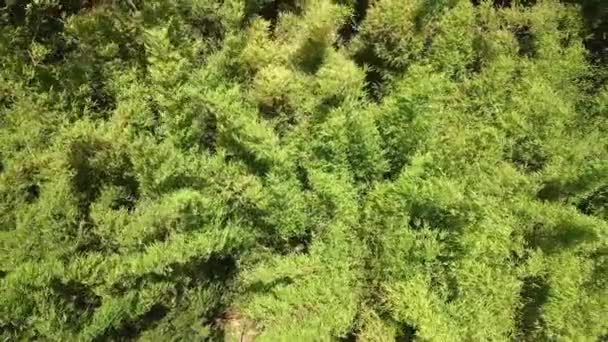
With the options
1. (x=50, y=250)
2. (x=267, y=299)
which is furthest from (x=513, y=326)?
(x=50, y=250)

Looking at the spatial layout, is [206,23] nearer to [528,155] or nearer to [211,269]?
[211,269]

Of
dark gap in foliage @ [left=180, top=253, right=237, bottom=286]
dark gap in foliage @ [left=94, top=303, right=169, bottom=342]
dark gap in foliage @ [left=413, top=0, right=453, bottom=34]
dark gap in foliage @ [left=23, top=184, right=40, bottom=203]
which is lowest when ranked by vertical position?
dark gap in foliage @ [left=94, top=303, right=169, bottom=342]

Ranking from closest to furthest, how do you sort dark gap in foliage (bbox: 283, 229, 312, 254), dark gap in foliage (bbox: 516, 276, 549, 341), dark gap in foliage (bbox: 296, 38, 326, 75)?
1. dark gap in foliage (bbox: 296, 38, 326, 75)
2. dark gap in foliage (bbox: 283, 229, 312, 254)
3. dark gap in foliage (bbox: 516, 276, 549, 341)

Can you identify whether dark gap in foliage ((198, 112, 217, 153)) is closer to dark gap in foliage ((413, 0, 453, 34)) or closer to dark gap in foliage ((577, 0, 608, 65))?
dark gap in foliage ((413, 0, 453, 34))

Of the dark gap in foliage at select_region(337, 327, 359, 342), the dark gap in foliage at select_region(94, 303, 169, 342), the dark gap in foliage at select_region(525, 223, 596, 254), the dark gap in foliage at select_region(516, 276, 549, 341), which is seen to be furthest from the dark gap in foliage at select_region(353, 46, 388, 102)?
the dark gap in foliage at select_region(94, 303, 169, 342)

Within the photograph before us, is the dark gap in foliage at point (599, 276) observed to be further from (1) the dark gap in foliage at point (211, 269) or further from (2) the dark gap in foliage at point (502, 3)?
(1) the dark gap in foliage at point (211, 269)

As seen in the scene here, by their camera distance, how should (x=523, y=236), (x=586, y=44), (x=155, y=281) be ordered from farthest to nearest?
1. (x=586, y=44)
2. (x=523, y=236)
3. (x=155, y=281)

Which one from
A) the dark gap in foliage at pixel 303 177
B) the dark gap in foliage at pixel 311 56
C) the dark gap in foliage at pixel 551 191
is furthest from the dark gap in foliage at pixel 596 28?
the dark gap in foliage at pixel 303 177

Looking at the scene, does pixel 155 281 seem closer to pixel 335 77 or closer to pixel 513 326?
pixel 335 77
